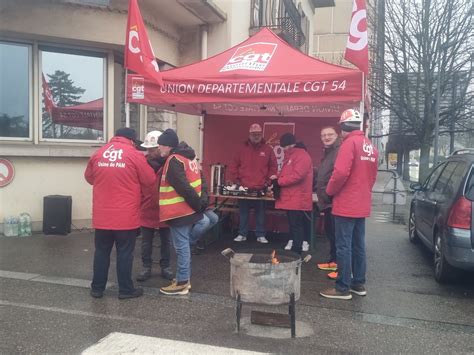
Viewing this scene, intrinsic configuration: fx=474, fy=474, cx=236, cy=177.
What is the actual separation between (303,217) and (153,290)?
259 centimetres

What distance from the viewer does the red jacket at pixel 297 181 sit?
655 cm

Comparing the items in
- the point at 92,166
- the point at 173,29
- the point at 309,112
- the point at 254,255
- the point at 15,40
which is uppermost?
the point at 173,29

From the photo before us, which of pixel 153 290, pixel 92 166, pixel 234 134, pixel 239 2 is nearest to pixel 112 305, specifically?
pixel 153 290

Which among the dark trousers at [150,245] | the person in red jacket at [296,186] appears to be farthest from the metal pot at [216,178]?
the dark trousers at [150,245]

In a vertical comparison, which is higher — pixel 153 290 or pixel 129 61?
pixel 129 61

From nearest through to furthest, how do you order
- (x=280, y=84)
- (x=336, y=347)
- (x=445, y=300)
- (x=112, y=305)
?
(x=336, y=347) → (x=112, y=305) → (x=445, y=300) → (x=280, y=84)

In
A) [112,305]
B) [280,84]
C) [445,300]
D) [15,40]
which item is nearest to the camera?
[112,305]

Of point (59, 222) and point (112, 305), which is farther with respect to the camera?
point (59, 222)

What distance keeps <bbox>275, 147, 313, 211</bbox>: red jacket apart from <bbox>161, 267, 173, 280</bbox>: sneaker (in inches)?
74.6

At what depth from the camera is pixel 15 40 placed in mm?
7934

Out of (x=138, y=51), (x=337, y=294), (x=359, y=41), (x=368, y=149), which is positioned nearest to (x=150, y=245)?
(x=337, y=294)

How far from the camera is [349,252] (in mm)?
4934

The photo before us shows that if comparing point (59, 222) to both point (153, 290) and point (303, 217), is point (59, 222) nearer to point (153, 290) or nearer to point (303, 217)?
point (153, 290)

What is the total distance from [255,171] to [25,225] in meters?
3.93
